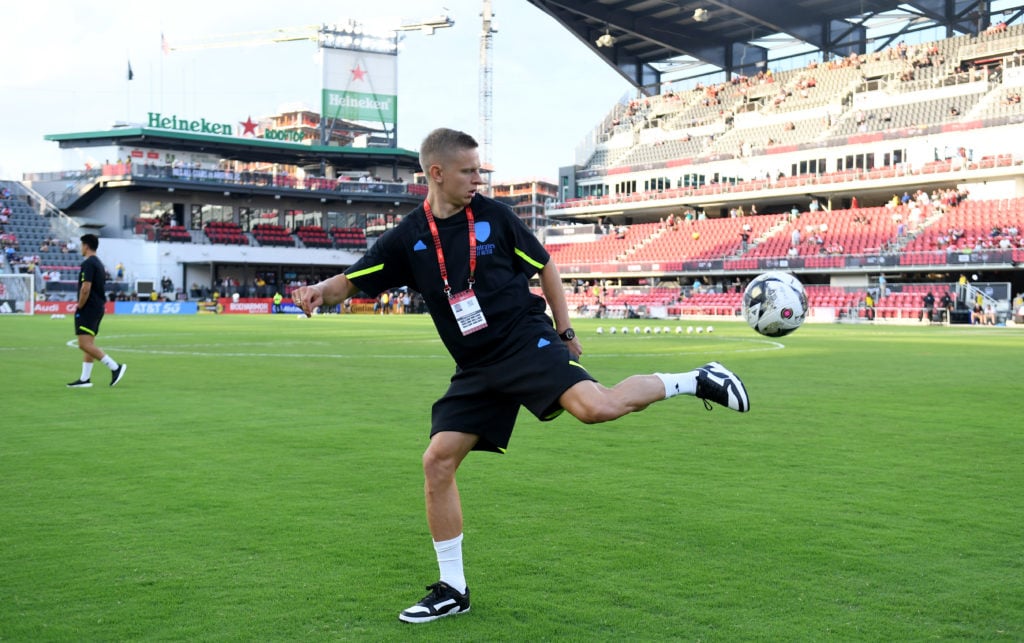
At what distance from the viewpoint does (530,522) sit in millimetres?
6031

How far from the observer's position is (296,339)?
29.6 metres

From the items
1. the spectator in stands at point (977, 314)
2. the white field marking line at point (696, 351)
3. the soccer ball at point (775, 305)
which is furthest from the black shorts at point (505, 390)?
the spectator in stands at point (977, 314)

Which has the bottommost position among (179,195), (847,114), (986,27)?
(179,195)

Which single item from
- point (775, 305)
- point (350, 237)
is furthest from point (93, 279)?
point (350, 237)

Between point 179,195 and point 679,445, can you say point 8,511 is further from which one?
point 179,195

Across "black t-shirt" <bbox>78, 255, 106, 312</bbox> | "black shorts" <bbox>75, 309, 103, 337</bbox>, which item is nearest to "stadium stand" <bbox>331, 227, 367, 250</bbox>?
"black t-shirt" <bbox>78, 255, 106, 312</bbox>

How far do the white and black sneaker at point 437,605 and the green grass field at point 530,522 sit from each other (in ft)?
0.21

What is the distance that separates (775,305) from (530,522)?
166 inches

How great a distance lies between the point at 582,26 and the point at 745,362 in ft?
221

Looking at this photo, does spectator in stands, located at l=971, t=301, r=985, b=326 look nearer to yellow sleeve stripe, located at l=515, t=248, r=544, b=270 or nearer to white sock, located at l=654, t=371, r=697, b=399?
white sock, located at l=654, t=371, r=697, b=399

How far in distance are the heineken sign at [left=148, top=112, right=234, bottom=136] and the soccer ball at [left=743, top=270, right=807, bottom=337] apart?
76034mm

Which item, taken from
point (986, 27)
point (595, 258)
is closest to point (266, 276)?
point (595, 258)

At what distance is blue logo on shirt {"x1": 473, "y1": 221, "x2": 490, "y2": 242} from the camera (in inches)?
191

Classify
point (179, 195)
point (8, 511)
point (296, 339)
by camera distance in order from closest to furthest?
point (8, 511), point (296, 339), point (179, 195)
